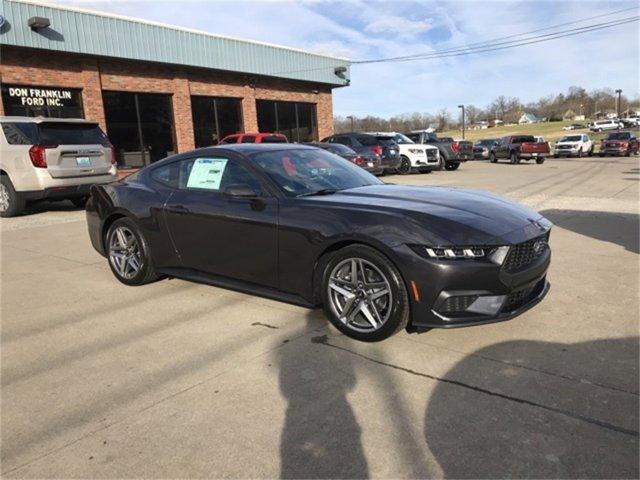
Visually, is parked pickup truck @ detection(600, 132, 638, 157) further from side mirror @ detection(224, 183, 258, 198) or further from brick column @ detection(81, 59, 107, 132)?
side mirror @ detection(224, 183, 258, 198)

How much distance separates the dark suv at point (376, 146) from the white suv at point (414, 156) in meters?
0.98

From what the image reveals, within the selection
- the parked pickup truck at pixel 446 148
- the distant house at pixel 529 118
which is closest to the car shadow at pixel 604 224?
the parked pickup truck at pixel 446 148

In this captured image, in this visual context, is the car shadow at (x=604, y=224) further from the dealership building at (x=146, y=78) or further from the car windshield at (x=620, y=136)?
the car windshield at (x=620, y=136)

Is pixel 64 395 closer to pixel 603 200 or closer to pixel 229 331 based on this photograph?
pixel 229 331

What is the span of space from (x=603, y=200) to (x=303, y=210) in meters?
10.0

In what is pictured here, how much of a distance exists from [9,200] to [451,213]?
32.9ft

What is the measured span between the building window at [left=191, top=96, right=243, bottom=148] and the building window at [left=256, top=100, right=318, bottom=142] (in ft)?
4.49

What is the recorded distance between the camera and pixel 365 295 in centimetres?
377

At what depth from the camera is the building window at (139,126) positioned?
1831cm

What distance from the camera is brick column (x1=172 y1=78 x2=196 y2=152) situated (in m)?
20.1

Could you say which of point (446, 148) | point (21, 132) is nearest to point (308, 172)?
point (21, 132)

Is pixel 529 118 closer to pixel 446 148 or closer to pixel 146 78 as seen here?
pixel 446 148

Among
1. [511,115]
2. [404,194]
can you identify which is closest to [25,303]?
[404,194]

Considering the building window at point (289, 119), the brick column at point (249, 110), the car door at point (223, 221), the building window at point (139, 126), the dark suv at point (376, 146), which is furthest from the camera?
the building window at point (289, 119)
